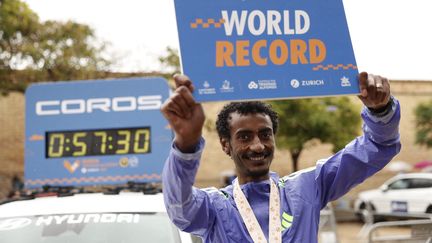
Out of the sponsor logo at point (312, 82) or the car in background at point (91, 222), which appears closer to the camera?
the sponsor logo at point (312, 82)

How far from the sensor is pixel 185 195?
2377 millimetres

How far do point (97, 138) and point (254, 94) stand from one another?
4470mm

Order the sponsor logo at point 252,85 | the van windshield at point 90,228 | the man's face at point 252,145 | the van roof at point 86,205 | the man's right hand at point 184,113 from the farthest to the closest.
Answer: the van roof at point 86,205, the van windshield at point 90,228, the man's face at point 252,145, the sponsor logo at point 252,85, the man's right hand at point 184,113

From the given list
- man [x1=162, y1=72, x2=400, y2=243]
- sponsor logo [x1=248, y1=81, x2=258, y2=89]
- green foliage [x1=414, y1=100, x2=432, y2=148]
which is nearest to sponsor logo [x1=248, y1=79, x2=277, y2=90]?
sponsor logo [x1=248, y1=81, x2=258, y2=89]

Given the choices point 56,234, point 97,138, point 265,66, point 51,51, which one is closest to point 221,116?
point 265,66

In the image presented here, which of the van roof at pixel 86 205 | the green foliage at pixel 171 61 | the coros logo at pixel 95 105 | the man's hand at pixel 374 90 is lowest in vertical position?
the van roof at pixel 86 205

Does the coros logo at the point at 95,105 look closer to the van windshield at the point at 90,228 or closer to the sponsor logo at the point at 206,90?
the van windshield at the point at 90,228

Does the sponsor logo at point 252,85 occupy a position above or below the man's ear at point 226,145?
above

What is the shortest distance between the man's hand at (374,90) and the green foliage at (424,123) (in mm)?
19993

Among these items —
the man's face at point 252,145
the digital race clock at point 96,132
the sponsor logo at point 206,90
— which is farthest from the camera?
the digital race clock at point 96,132

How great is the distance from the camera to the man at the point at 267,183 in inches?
97.7

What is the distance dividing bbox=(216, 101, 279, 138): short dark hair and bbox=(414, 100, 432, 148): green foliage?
19757 millimetres

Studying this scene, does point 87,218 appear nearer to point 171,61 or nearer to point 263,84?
point 263,84

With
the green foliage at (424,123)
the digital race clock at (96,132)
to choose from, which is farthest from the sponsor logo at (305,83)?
the green foliage at (424,123)
